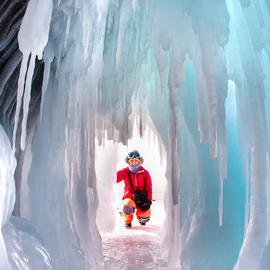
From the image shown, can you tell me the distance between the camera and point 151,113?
6.02 meters

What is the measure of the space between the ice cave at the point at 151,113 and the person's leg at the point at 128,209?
893mm

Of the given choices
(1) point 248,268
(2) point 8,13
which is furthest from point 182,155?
(2) point 8,13

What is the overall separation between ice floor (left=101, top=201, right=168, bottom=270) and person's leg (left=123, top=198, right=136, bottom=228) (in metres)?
0.17

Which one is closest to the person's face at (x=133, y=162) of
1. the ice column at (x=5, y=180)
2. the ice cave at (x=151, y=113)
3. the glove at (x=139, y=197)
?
the glove at (x=139, y=197)

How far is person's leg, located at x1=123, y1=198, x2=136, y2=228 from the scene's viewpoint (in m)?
7.07

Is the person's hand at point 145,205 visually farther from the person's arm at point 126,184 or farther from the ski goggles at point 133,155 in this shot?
the ski goggles at point 133,155

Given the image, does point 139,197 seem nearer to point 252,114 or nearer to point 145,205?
point 145,205

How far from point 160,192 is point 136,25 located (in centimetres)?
777

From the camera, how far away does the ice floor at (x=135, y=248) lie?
15.1 feet

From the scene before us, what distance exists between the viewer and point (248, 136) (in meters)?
3.18

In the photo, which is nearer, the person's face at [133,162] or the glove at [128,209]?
the glove at [128,209]

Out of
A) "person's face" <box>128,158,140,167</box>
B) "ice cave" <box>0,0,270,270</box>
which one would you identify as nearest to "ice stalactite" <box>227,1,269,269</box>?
"ice cave" <box>0,0,270,270</box>

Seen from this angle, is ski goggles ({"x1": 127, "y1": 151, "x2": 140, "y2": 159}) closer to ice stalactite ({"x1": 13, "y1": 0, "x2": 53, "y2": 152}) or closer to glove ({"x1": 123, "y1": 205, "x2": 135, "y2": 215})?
glove ({"x1": 123, "y1": 205, "x2": 135, "y2": 215})

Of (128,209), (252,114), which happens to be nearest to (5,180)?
(252,114)
